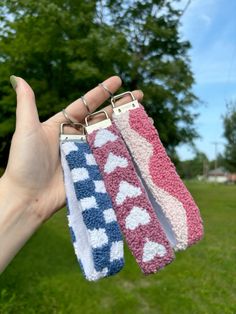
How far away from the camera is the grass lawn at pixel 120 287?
382cm

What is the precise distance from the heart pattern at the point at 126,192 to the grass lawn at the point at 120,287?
7.54 ft

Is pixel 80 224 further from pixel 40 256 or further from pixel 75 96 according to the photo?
pixel 75 96

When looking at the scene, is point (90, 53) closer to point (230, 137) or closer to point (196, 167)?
point (230, 137)

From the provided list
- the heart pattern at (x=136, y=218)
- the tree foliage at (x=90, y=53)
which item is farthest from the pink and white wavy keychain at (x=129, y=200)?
the tree foliage at (x=90, y=53)

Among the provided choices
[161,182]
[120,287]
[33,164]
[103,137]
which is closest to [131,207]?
[161,182]

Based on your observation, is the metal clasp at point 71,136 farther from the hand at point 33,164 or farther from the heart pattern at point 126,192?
the heart pattern at point 126,192

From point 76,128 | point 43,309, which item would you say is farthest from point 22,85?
point 43,309

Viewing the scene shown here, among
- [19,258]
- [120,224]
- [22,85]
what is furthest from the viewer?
[19,258]

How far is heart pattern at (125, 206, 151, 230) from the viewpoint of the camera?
1490 mm

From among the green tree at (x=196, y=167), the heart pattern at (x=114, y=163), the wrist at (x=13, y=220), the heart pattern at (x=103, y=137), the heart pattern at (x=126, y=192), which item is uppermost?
the heart pattern at (x=103, y=137)

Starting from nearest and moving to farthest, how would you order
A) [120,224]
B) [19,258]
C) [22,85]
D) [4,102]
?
1. [120,224]
2. [22,85]
3. [19,258]
4. [4,102]

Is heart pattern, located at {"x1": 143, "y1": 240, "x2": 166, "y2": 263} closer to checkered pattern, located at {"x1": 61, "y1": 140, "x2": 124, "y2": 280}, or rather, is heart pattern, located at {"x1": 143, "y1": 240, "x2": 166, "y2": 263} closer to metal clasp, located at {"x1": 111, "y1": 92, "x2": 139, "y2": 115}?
checkered pattern, located at {"x1": 61, "y1": 140, "x2": 124, "y2": 280}

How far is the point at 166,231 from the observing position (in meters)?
1.54

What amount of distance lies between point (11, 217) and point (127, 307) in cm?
256
